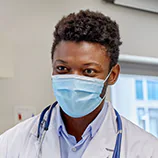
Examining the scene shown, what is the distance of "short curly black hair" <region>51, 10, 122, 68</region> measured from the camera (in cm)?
106

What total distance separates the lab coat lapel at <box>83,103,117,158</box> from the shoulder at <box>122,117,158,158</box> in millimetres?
49

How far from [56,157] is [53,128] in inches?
5.0

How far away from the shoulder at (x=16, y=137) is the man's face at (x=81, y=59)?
0.26 m

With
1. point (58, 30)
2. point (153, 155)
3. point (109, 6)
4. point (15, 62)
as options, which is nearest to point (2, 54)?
point (15, 62)

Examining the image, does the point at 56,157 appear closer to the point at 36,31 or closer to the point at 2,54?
the point at 2,54

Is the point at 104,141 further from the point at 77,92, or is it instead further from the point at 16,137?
the point at 16,137

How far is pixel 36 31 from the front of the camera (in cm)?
158

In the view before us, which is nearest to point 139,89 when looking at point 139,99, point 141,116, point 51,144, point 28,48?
point 139,99

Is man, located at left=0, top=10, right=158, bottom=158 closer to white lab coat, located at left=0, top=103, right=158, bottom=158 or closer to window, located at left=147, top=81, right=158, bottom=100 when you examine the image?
white lab coat, located at left=0, top=103, right=158, bottom=158

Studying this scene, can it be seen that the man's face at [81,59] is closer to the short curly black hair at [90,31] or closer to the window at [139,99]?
the short curly black hair at [90,31]

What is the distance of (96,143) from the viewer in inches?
44.1

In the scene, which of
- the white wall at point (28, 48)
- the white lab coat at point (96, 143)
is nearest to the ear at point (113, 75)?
the white lab coat at point (96, 143)

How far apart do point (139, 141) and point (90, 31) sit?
1.45 ft

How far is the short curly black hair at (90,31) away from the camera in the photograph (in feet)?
3.48
